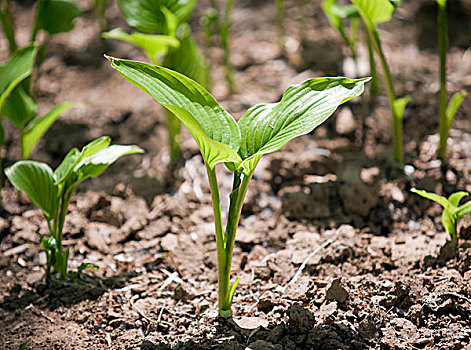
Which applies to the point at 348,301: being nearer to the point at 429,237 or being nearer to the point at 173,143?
the point at 429,237

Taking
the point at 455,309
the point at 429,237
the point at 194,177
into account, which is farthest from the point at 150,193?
the point at 455,309

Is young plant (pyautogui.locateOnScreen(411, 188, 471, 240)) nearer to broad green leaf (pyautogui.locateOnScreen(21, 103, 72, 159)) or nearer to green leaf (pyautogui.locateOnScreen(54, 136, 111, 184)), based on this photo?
green leaf (pyautogui.locateOnScreen(54, 136, 111, 184))

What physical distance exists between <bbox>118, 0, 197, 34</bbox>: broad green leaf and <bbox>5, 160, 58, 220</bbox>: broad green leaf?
641 millimetres

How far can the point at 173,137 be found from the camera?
185cm

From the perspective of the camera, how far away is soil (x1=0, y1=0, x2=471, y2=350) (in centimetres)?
120

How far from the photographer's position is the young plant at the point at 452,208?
4.17ft

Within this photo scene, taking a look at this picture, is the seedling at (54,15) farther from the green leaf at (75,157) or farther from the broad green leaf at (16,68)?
the green leaf at (75,157)

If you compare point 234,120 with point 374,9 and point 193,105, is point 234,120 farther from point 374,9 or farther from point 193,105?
point 374,9

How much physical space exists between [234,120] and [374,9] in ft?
2.32

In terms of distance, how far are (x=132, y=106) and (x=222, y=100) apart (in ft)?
1.29

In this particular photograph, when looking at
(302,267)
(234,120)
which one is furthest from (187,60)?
(302,267)

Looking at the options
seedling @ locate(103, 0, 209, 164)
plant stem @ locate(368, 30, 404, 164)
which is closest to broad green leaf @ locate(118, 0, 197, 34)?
seedling @ locate(103, 0, 209, 164)

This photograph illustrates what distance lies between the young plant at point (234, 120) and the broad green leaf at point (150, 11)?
0.68 m

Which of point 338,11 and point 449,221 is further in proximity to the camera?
point 338,11
